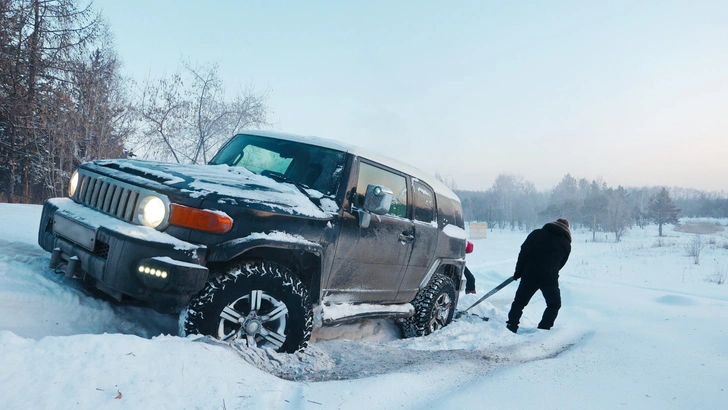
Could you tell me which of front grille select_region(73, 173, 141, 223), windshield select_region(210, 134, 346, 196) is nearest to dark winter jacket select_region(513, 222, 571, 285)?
windshield select_region(210, 134, 346, 196)

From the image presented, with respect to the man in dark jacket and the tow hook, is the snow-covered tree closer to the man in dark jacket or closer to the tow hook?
the man in dark jacket

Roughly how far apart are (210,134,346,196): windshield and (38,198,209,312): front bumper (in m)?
1.35

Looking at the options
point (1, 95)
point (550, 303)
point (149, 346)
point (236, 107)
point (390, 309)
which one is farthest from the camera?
point (236, 107)

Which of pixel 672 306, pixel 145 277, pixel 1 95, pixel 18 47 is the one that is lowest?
pixel 672 306

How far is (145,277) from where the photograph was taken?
2.66 metres

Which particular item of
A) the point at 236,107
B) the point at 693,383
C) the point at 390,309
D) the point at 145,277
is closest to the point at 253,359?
the point at 145,277

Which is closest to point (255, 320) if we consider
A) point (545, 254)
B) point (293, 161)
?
point (293, 161)

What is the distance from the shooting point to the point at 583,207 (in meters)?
81.1

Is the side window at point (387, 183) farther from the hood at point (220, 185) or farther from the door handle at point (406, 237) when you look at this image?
the hood at point (220, 185)

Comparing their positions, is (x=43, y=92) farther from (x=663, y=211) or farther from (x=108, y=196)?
(x=663, y=211)

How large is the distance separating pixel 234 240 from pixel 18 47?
67.7 feet

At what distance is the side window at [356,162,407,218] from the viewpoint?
13.3 ft

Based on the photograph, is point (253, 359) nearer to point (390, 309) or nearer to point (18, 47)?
point (390, 309)

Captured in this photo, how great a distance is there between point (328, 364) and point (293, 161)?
6.15 feet
